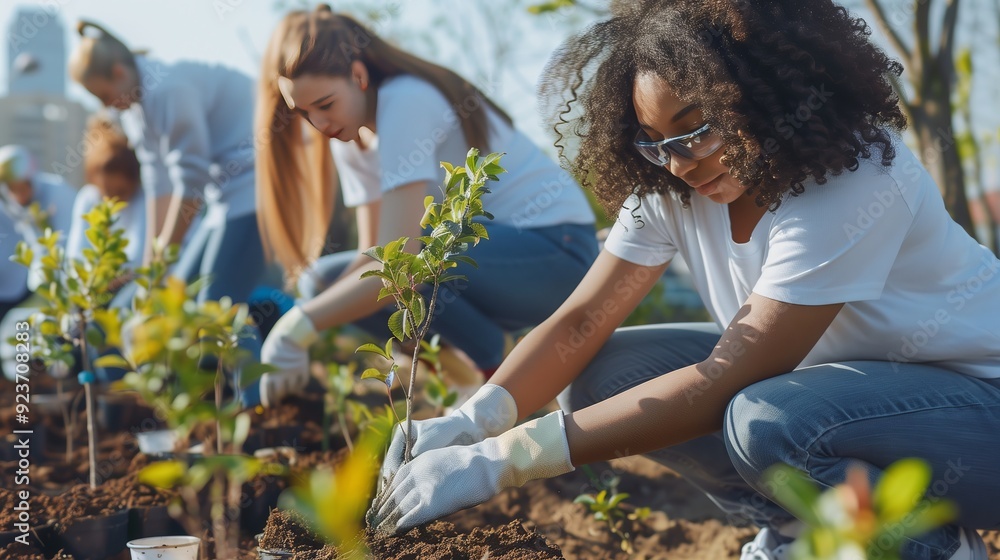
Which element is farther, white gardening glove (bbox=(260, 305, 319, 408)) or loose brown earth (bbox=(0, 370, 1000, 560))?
white gardening glove (bbox=(260, 305, 319, 408))

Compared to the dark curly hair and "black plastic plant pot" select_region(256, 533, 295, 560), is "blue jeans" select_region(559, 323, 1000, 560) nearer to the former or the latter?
the dark curly hair

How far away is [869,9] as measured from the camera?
4020 millimetres

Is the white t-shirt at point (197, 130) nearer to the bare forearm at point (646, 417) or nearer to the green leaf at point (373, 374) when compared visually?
the green leaf at point (373, 374)

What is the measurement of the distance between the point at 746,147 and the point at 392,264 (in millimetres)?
610

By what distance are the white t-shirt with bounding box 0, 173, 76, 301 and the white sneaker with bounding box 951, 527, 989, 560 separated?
4715 millimetres

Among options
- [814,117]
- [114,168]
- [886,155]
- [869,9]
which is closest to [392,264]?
[814,117]

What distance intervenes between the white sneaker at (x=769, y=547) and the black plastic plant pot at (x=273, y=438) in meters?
1.58

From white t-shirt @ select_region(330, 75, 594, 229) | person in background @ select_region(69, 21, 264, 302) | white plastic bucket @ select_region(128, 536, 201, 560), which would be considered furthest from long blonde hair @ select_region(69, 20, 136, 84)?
white plastic bucket @ select_region(128, 536, 201, 560)

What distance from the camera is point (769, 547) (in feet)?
5.88

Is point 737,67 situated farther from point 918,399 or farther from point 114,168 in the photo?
point 114,168

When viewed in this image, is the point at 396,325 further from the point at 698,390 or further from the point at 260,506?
the point at 260,506

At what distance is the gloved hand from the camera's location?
1643 millimetres

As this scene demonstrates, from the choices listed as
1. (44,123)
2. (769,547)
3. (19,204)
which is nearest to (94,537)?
(769,547)

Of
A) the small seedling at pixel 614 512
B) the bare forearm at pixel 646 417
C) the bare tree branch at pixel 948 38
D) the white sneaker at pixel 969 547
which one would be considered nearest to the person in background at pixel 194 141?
the small seedling at pixel 614 512
